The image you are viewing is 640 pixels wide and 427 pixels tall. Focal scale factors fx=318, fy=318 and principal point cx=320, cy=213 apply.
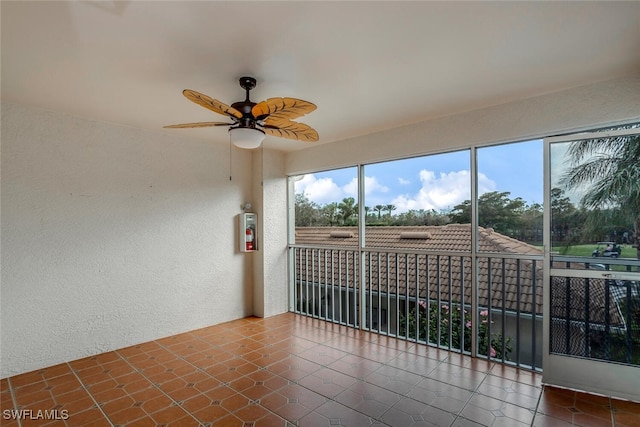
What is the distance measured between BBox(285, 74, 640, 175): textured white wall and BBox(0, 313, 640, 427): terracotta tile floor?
7.07ft

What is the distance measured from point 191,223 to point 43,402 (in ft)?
7.13

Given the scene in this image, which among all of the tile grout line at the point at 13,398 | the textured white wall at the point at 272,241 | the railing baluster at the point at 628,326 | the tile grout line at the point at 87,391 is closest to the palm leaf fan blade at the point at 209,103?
the tile grout line at the point at 87,391

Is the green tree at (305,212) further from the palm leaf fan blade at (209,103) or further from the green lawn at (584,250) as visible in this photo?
the green lawn at (584,250)

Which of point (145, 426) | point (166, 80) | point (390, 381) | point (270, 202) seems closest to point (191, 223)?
point (270, 202)

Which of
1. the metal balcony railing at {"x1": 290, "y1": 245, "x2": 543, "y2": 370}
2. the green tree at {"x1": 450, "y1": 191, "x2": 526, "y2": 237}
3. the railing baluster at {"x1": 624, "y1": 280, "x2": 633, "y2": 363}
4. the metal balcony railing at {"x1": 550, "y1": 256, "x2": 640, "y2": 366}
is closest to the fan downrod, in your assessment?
the green tree at {"x1": 450, "y1": 191, "x2": 526, "y2": 237}

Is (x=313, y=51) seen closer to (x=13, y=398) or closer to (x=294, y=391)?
(x=294, y=391)

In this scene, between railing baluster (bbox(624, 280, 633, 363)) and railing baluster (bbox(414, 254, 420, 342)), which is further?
railing baluster (bbox(414, 254, 420, 342))

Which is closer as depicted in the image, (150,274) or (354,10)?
(354,10)

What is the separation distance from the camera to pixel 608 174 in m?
2.51

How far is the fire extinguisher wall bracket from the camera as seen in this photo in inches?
179

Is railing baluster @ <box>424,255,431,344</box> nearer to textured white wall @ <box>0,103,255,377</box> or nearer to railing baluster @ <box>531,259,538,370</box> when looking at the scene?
railing baluster @ <box>531,259,538,370</box>

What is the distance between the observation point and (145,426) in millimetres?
2162

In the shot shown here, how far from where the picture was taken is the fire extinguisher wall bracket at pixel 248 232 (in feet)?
14.9

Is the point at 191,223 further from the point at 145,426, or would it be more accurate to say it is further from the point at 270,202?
the point at 145,426
